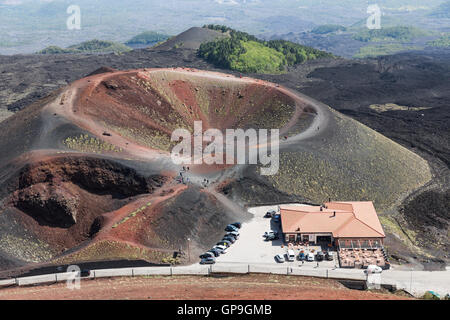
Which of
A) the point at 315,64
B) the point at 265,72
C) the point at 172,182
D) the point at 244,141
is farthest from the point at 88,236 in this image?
the point at 315,64

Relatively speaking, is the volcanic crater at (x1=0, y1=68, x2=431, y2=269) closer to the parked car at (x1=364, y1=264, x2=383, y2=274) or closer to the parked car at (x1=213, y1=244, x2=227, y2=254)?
the parked car at (x1=213, y1=244, x2=227, y2=254)

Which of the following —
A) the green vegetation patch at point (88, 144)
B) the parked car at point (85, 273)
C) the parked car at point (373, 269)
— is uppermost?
the green vegetation patch at point (88, 144)

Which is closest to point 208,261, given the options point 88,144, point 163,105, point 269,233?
point 269,233

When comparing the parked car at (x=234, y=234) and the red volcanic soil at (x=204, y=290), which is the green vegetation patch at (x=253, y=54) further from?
the red volcanic soil at (x=204, y=290)

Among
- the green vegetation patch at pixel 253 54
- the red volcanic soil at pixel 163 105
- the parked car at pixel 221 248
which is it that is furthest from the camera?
the green vegetation patch at pixel 253 54

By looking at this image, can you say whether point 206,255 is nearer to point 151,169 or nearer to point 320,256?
point 320,256

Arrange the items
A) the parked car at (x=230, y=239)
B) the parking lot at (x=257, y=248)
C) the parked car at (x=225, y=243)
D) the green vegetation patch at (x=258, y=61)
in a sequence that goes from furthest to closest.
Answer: the green vegetation patch at (x=258, y=61) → the parked car at (x=230, y=239) → the parked car at (x=225, y=243) → the parking lot at (x=257, y=248)

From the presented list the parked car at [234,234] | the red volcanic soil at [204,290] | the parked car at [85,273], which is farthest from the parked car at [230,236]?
the parked car at [85,273]
